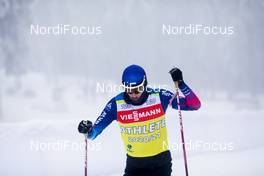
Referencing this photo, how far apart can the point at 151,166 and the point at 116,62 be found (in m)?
14.2

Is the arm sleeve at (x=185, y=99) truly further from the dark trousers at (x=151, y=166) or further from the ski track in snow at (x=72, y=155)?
the ski track in snow at (x=72, y=155)

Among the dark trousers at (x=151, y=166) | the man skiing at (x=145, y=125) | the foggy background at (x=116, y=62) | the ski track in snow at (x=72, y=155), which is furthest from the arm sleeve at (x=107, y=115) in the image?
the foggy background at (x=116, y=62)

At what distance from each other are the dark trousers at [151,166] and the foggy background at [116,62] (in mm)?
3814

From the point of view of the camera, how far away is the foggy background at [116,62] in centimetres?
898

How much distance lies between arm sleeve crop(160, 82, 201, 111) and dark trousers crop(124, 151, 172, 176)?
42 centimetres

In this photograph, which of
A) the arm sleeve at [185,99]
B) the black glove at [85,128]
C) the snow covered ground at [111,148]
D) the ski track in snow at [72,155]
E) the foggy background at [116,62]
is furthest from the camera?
the foggy background at [116,62]

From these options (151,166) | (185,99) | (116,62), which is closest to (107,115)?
(151,166)

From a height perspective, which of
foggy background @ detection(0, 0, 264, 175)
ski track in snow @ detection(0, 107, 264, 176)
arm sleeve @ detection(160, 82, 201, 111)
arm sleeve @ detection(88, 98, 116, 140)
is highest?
foggy background @ detection(0, 0, 264, 175)

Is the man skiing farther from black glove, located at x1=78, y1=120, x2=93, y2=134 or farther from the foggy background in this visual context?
the foggy background

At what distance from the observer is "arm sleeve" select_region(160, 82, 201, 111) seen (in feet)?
9.62

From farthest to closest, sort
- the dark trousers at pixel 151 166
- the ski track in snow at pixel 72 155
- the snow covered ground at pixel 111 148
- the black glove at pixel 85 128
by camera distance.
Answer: the snow covered ground at pixel 111 148 → the ski track in snow at pixel 72 155 → the black glove at pixel 85 128 → the dark trousers at pixel 151 166

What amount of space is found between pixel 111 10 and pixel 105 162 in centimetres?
720

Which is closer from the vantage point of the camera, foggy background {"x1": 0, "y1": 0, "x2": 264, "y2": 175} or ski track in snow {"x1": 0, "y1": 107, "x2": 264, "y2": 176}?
ski track in snow {"x1": 0, "y1": 107, "x2": 264, "y2": 176}

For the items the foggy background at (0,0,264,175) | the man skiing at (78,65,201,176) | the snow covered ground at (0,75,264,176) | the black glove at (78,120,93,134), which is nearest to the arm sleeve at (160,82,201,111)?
the man skiing at (78,65,201,176)
